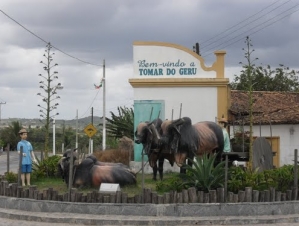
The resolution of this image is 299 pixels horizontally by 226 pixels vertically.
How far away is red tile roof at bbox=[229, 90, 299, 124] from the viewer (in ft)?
93.5

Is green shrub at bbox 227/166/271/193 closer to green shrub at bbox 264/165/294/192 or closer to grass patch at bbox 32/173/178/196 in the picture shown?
green shrub at bbox 264/165/294/192

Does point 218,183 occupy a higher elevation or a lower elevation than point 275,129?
lower

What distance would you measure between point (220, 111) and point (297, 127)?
7552mm

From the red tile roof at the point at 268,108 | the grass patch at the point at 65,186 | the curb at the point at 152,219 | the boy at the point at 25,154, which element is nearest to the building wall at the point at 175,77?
the red tile roof at the point at 268,108

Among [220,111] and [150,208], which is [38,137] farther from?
[150,208]

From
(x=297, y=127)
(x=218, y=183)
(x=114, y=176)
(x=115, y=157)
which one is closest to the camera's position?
(x=218, y=183)

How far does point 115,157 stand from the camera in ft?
79.5

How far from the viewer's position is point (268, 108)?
3134 centimetres

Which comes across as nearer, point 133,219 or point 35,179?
point 133,219

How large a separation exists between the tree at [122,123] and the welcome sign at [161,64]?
1141 cm

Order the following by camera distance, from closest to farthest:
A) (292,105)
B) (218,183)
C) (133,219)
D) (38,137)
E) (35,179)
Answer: (133,219) → (218,183) → (35,179) → (292,105) → (38,137)

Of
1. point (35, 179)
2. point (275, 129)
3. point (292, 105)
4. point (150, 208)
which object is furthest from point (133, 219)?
point (292, 105)

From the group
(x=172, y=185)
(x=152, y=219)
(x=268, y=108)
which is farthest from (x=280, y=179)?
(x=268, y=108)

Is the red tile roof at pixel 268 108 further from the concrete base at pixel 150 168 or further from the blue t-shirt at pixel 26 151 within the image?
the blue t-shirt at pixel 26 151
